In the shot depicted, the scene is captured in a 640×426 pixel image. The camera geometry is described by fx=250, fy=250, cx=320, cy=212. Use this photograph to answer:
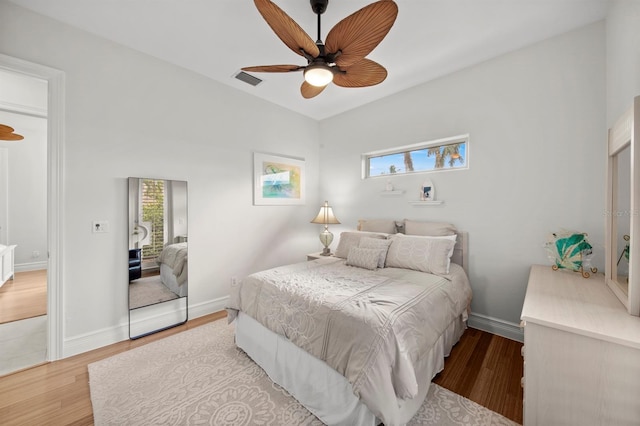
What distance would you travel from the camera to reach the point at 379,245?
2711 millimetres

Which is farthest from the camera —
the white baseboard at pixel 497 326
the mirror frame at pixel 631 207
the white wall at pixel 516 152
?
the white baseboard at pixel 497 326

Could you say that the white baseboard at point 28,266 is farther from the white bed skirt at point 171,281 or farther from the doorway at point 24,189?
the white bed skirt at point 171,281

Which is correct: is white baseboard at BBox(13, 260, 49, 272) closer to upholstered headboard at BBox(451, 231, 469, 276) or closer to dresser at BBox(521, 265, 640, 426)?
upholstered headboard at BBox(451, 231, 469, 276)

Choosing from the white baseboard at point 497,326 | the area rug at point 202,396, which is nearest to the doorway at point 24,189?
the area rug at point 202,396

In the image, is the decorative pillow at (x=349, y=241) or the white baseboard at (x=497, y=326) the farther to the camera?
→ the decorative pillow at (x=349, y=241)

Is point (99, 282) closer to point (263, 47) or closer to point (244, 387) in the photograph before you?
point (244, 387)

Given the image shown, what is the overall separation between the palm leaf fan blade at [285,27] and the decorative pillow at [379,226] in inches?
85.2

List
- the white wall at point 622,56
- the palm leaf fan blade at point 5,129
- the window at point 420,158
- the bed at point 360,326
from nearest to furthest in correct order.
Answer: the bed at point 360,326
the white wall at point 622,56
the window at point 420,158
the palm leaf fan blade at point 5,129

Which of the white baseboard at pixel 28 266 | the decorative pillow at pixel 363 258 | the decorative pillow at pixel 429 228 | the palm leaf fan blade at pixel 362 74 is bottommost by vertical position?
the white baseboard at pixel 28 266

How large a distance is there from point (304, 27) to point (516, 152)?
2.33 m

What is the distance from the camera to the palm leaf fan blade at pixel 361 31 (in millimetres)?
1340

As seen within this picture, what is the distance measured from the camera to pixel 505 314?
254cm

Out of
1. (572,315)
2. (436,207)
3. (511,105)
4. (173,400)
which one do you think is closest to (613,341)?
(572,315)

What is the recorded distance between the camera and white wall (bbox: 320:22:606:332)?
213 cm
